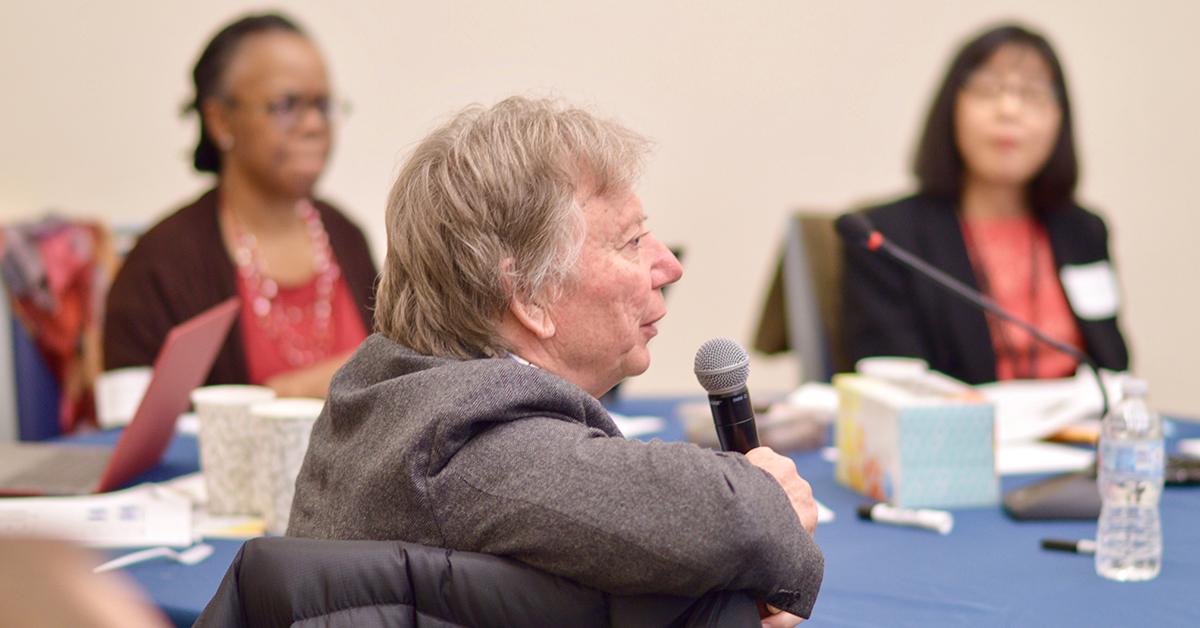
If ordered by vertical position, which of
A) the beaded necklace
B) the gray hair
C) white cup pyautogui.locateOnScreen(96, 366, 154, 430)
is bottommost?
white cup pyautogui.locateOnScreen(96, 366, 154, 430)

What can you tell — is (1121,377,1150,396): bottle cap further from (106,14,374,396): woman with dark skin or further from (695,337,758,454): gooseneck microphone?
(106,14,374,396): woman with dark skin

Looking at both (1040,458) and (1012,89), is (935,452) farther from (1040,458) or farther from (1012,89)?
(1012,89)

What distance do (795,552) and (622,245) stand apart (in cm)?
33

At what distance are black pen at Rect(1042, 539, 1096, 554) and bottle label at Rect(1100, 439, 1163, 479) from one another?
0.09 metres

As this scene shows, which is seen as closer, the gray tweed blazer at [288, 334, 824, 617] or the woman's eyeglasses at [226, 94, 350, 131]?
the gray tweed blazer at [288, 334, 824, 617]

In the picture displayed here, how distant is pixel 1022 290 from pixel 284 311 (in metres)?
1.68

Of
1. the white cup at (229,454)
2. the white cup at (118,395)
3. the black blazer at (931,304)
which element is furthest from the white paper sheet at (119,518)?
the black blazer at (931,304)

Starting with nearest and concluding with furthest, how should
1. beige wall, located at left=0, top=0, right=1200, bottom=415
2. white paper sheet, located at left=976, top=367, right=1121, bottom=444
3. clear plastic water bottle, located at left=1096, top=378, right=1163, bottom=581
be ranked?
clear plastic water bottle, located at left=1096, top=378, right=1163, bottom=581 < white paper sheet, located at left=976, top=367, right=1121, bottom=444 < beige wall, located at left=0, top=0, right=1200, bottom=415

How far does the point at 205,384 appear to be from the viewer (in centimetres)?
267

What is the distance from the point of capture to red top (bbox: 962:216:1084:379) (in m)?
2.77

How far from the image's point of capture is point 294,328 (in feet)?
9.19

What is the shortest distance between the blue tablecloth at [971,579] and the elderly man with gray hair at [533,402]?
0.31 m

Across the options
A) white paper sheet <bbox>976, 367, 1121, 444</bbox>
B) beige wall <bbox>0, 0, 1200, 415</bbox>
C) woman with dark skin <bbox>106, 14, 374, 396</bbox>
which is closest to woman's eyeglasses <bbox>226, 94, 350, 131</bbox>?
woman with dark skin <bbox>106, 14, 374, 396</bbox>

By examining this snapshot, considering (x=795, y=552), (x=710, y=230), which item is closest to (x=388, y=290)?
(x=795, y=552)
